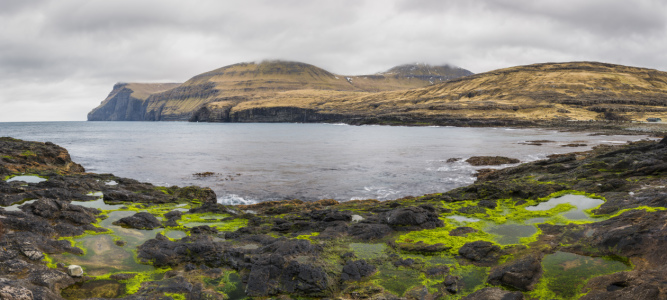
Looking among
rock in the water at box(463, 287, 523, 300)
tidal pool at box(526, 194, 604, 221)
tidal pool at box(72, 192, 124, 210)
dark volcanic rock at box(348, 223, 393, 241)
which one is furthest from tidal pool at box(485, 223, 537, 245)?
tidal pool at box(72, 192, 124, 210)

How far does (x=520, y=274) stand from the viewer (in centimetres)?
791

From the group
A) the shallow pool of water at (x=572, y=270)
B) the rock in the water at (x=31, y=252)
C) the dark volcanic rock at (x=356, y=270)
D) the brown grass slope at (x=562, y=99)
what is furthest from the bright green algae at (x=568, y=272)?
the brown grass slope at (x=562, y=99)

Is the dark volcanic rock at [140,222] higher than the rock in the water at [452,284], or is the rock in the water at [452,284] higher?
the dark volcanic rock at [140,222]

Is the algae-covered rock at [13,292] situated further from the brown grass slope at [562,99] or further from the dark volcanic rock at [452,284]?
the brown grass slope at [562,99]

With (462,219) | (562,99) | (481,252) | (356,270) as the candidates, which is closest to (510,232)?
(462,219)

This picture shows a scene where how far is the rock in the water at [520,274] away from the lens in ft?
25.6

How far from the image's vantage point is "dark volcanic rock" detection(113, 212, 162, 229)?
12.9m

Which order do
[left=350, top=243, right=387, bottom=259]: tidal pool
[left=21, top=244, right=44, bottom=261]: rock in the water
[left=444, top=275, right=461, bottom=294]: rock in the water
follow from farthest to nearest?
[left=350, top=243, right=387, bottom=259]: tidal pool
[left=21, top=244, right=44, bottom=261]: rock in the water
[left=444, top=275, right=461, bottom=294]: rock in the water

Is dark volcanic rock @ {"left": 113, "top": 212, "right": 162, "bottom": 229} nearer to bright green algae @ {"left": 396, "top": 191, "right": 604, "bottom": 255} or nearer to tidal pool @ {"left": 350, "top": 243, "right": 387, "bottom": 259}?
tidal pool @ {"left": 350, "top": 243, "right": 387, "bottom": 259}

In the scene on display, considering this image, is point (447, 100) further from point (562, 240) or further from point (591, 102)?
point (562, 240)

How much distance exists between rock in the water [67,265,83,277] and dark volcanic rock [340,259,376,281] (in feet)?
21.4

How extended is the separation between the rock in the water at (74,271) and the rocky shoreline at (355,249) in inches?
1.7

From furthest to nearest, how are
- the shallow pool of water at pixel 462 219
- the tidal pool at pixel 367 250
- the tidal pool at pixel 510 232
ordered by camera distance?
1. the shallow pool of water at pixel 462 219
2. the tidal pool at pixel 510 232
3. the tidal pool at pixel 367 250

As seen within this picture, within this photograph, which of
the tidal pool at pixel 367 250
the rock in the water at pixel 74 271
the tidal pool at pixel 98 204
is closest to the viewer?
the rock in the water at pixel 74 271
